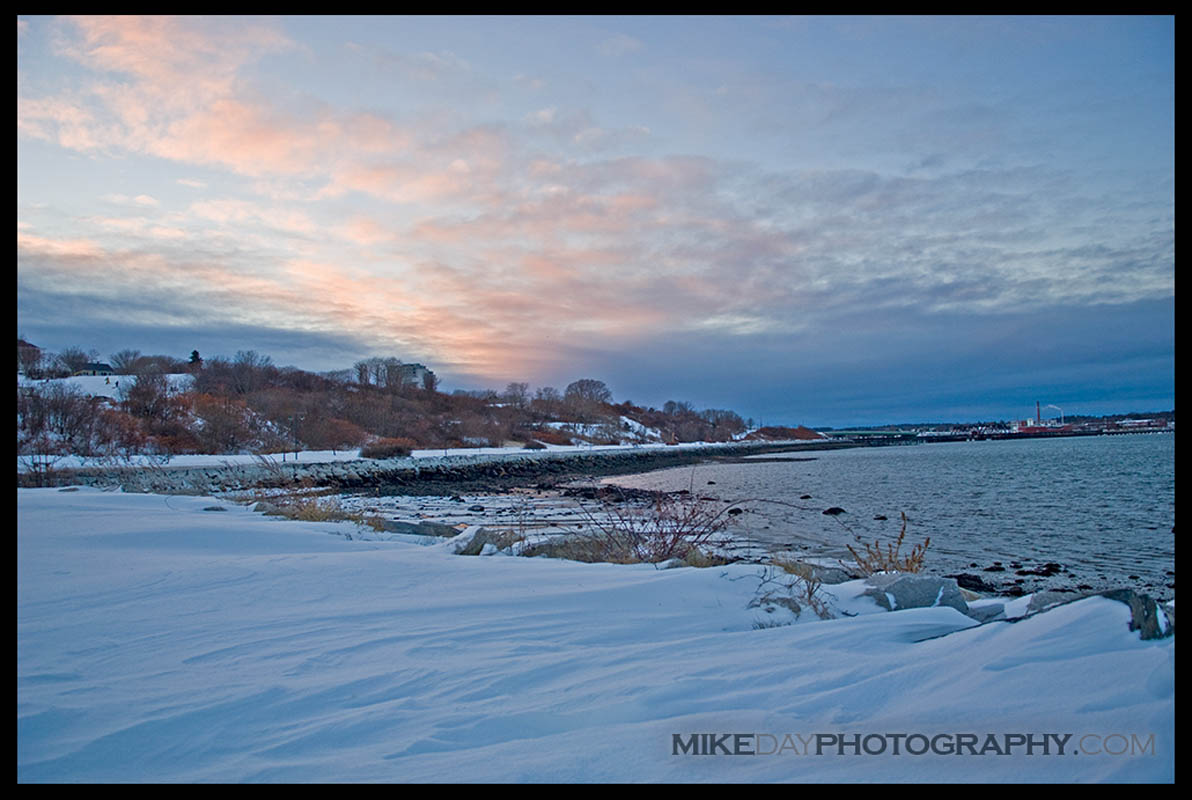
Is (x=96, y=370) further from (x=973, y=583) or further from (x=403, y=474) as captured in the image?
(x=403, y=474)

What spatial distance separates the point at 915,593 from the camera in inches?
185

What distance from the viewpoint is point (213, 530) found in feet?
18.0

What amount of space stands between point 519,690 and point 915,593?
350 centimetres

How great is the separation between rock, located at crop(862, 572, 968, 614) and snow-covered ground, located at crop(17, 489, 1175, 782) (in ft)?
3.41

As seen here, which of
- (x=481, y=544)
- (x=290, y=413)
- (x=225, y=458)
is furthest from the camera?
(x=290, y=413)

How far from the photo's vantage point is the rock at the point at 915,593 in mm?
4652

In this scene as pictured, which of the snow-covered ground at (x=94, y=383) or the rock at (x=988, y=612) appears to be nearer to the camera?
the snow-covered ground at (x=94, y=383)

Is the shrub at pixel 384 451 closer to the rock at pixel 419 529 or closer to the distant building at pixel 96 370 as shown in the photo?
the rock at pixel 419 529

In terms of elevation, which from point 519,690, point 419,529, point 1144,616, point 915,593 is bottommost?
point 419,529

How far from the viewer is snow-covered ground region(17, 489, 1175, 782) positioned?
1.64 m

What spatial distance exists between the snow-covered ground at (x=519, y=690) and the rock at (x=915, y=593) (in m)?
1.04

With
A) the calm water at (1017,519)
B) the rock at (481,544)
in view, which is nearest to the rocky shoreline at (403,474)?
the rock at (481,544)

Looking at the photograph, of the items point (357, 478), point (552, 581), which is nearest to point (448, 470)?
point (357, 478)

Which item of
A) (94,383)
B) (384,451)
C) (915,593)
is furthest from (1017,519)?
Result: (384,451)
